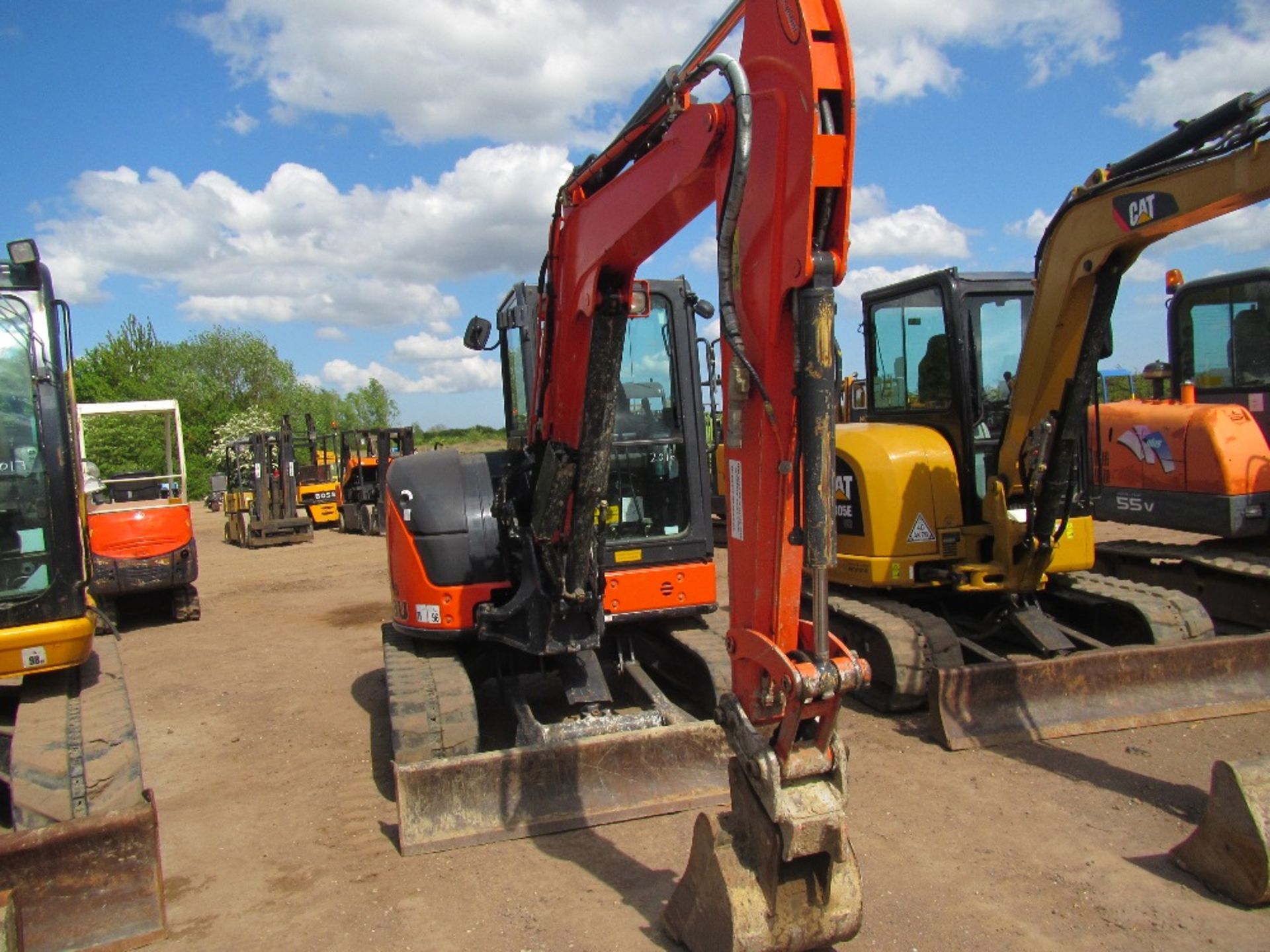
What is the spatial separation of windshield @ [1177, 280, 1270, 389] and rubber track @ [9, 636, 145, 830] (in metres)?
8.33

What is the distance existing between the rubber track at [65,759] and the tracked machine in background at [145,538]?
614 centimetres

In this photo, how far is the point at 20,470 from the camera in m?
4.30

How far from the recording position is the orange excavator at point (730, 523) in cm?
283

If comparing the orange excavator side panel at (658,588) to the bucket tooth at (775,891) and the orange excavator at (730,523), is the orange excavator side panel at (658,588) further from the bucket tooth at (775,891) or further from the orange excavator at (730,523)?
the bucket tooth at (775,891)

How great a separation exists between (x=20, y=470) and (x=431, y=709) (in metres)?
2.21

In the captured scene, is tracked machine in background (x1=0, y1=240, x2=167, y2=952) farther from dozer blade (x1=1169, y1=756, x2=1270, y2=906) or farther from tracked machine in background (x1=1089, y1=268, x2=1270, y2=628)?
tracked machine in background (x1=1089, y1=268, x2=1270, y2=628)

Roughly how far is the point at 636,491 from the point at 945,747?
226 centimetres

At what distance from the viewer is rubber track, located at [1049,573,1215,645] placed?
6.05 meters

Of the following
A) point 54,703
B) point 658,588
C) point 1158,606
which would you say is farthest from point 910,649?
point 54,703

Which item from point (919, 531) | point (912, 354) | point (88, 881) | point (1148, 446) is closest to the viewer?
point (88, 881)

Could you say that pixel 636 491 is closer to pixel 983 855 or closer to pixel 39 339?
pixel 983 855

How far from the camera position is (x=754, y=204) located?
3.03 m

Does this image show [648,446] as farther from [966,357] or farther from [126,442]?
[126,442]

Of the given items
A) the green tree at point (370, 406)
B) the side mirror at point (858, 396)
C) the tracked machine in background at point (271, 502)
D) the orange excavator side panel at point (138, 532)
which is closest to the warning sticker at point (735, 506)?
the side mirror at point (858, 396)
